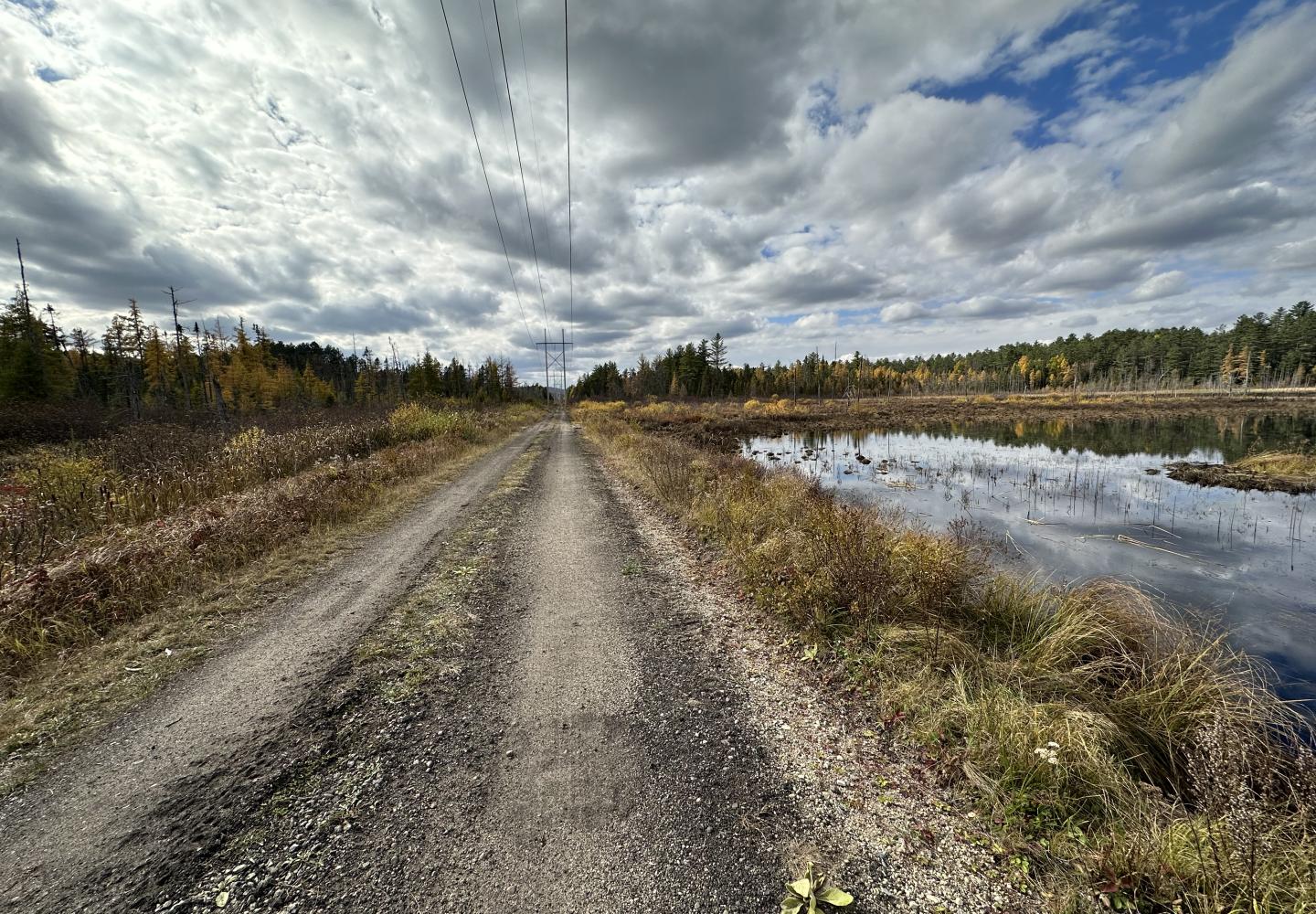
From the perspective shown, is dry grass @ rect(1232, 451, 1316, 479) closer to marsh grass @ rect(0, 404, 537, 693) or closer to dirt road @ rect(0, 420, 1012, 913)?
dirt road @ rect(0, 420, 1012, 913)

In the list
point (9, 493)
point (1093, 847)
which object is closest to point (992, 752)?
point (1093, 847)

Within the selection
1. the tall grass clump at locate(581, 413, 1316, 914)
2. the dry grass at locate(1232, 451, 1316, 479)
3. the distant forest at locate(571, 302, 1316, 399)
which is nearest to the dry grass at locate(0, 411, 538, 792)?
the tall grass clump at locate(581, 413, 1316, 914)

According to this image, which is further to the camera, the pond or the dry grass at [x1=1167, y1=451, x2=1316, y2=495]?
the dry grass at [x1=1167, y1=451, x2=1316, y2=495]

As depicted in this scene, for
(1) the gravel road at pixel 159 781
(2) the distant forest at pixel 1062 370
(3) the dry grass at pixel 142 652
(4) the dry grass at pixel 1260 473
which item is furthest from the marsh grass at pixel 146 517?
(2) the distant forest at pixel 1062 370

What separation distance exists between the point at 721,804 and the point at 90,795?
4.15 m

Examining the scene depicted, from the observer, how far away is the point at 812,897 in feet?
8.09

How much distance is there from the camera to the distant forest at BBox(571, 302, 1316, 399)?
83.9 metres

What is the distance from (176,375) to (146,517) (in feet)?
254

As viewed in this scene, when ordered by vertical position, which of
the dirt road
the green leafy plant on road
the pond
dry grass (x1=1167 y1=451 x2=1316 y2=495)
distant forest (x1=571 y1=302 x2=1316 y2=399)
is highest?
distant forest (x1=571 y1=302 x2=1316 y2=399)

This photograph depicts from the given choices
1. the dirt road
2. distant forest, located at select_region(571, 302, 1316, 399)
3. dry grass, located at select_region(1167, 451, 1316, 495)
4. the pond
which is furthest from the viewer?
distant forest, located at select_region(571, 302, 1316, 399)

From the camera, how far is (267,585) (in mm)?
6711

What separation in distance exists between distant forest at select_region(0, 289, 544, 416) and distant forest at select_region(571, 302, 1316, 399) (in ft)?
111

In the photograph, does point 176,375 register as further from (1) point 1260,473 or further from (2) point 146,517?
(1) point 1260,473

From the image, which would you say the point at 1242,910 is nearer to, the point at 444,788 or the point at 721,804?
the point at 721,804
